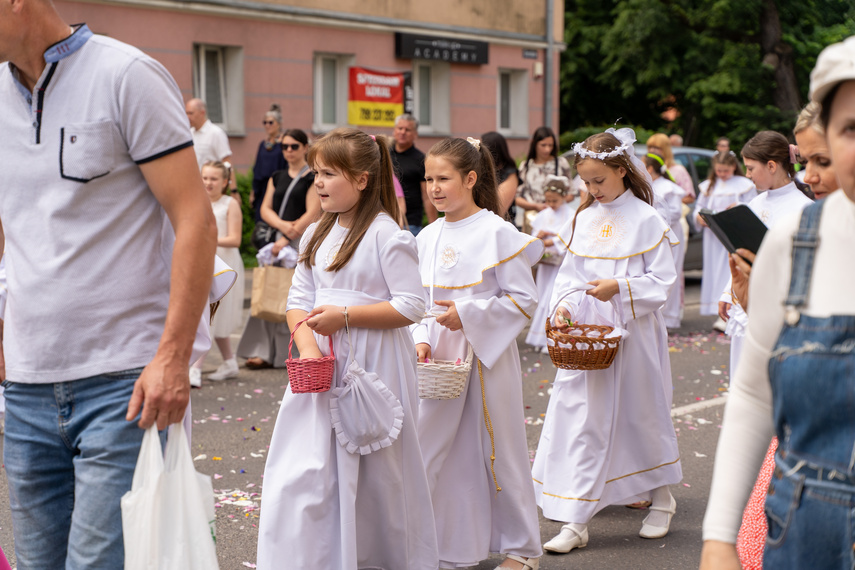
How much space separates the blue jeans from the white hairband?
10.4 feet

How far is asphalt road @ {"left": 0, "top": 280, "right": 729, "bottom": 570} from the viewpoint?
4.83 metres

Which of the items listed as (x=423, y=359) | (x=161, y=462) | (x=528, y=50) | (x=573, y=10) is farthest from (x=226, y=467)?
(x=573, y=10)

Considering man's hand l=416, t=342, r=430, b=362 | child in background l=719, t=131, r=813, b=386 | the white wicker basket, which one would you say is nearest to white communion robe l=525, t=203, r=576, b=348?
child in background l=719, t=131, r=813, b=386

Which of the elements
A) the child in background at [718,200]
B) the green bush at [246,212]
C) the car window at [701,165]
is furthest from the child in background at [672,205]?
the green bush at [246,212]

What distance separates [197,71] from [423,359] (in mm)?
14354

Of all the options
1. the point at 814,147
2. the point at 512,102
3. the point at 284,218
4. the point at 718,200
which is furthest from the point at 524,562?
the point at 512,102

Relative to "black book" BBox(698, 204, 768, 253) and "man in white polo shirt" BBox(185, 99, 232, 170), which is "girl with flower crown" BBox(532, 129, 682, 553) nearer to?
"black book" BBox(698, 204, 768, 253)

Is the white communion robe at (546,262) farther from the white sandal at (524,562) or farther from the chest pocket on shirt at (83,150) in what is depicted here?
the chest pocket on shirt at (83,150)

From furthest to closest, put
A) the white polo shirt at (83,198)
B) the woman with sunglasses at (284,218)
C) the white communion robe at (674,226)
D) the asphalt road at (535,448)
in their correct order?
1. the white communion robe at (674,226)
2. the woman with sunglasses at (284,218)
3. the asphalt road at (535,448)
4. the white polo shirt at (83,198)

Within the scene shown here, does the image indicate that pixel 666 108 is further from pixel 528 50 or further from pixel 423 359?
pixel 423 359

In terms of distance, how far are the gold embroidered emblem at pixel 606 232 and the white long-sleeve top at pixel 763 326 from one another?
10.5ft

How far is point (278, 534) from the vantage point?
3.84m

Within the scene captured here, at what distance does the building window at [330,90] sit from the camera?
64.2ft

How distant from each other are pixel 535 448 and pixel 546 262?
428 cm
